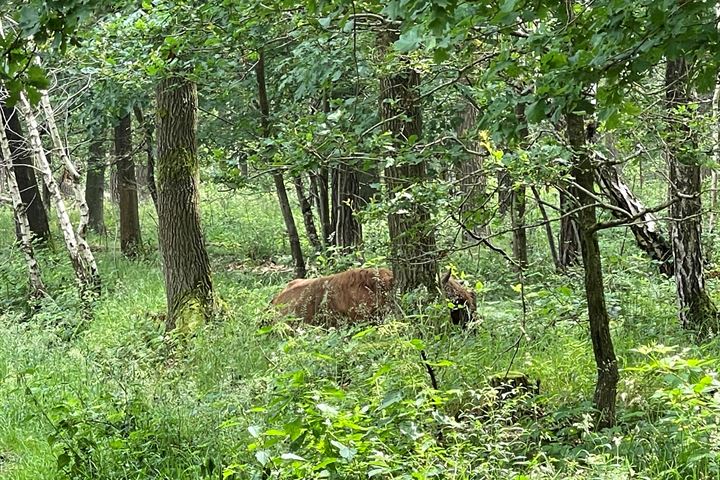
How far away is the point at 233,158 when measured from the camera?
5441 mm

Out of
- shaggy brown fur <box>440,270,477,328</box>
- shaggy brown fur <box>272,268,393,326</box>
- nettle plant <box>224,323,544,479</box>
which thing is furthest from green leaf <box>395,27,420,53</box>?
shaggy brown fur <box>272,268,393,326</box>

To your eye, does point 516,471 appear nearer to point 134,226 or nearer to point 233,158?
point 233,158

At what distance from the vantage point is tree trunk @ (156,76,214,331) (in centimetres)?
827

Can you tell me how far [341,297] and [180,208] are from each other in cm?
221

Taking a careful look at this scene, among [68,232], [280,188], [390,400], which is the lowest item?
[390,400]

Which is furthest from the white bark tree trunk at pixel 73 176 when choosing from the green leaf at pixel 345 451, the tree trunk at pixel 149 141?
the green leaf at pixel 345 451

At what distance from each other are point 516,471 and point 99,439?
2.60 metres

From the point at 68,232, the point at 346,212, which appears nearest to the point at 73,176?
the point at 68,232

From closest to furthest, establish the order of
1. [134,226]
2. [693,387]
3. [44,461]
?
[693,387], [44,461], [134,226]

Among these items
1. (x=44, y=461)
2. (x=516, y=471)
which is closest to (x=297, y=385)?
(x=516, y=471)

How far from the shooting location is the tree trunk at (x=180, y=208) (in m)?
8.27

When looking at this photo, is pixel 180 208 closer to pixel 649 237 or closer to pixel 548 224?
pixel 548 224

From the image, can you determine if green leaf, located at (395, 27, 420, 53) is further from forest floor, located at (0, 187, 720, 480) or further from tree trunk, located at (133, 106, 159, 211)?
tree trunk, located at (133, 106, 159, 211)

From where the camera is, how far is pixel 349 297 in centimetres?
770
